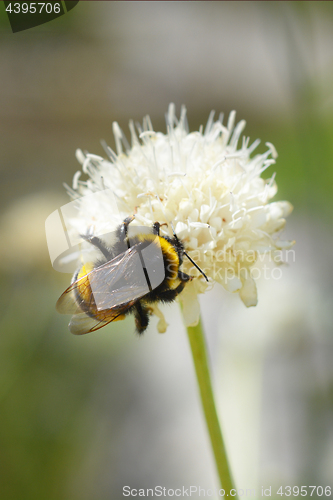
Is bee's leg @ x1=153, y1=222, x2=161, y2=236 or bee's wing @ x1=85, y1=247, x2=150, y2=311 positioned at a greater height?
bee's leg @ x1=153, y1=222, x2=161, y2=236

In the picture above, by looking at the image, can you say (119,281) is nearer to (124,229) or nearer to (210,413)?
(124,229)

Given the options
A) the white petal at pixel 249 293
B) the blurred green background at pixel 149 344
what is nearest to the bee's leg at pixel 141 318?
the white petal at pixel 249 293

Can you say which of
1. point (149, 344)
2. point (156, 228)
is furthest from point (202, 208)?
point (149, 344)

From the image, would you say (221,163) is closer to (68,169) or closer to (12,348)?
(12,348)

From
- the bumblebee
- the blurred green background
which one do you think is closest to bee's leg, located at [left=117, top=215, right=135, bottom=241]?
the bumblebee

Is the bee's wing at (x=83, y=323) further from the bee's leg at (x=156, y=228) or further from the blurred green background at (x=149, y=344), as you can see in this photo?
the blurred green background at (x=149, y=344)

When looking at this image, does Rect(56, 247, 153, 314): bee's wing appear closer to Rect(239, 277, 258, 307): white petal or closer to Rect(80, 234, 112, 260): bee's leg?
Rect(80, 234, 112, 260): bee's leg
